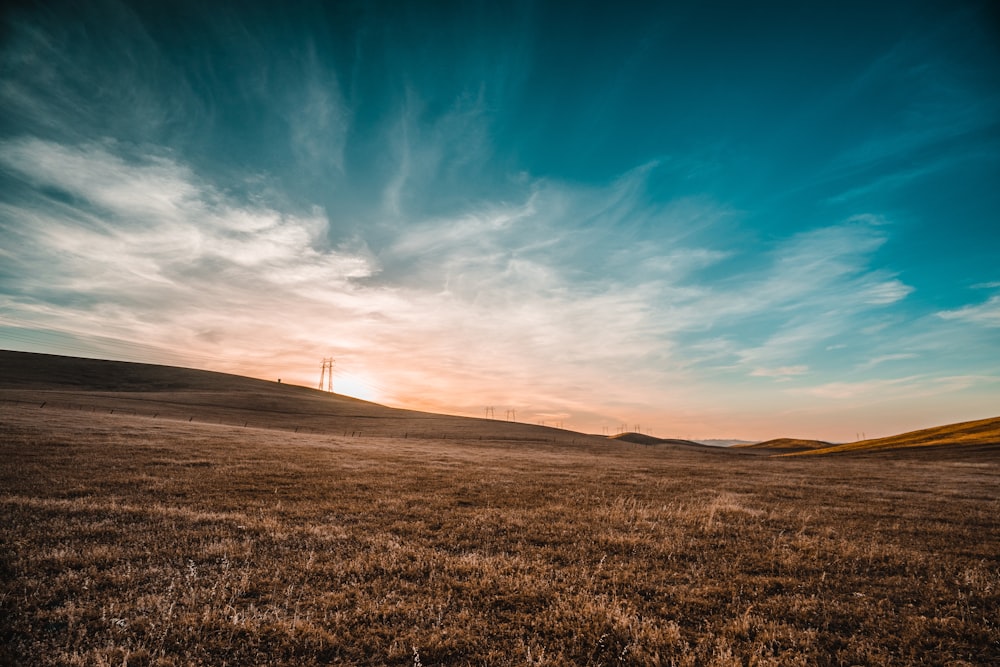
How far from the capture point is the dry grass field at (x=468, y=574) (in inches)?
239

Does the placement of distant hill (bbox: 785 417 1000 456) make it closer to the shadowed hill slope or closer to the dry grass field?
the shadowed hill slope

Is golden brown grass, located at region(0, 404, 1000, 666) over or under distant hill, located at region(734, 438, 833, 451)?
over

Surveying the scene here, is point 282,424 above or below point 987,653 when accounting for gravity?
below

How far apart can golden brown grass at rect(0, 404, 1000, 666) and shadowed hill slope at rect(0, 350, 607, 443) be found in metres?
53.8

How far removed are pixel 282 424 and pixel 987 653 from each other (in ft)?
252

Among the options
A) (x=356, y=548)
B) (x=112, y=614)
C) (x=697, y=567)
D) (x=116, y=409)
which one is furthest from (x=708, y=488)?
(x=116, y=409)

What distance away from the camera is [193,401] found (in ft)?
275

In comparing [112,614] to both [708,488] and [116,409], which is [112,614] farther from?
[116,409]

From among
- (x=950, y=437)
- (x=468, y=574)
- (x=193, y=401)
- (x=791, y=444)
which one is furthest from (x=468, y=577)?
(x=791, y=444)

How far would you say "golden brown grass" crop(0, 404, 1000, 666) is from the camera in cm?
605

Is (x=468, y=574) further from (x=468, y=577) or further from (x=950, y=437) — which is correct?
(x=950, y=437)

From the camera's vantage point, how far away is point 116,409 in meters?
59.1

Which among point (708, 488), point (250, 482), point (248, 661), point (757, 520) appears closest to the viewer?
point (248, 661)

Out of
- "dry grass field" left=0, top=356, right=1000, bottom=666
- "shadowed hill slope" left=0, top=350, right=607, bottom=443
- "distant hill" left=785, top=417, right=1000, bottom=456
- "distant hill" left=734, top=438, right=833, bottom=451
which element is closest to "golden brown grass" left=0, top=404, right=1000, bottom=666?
"dry grass field" left=0, top=356, right=1000, bottom=666
